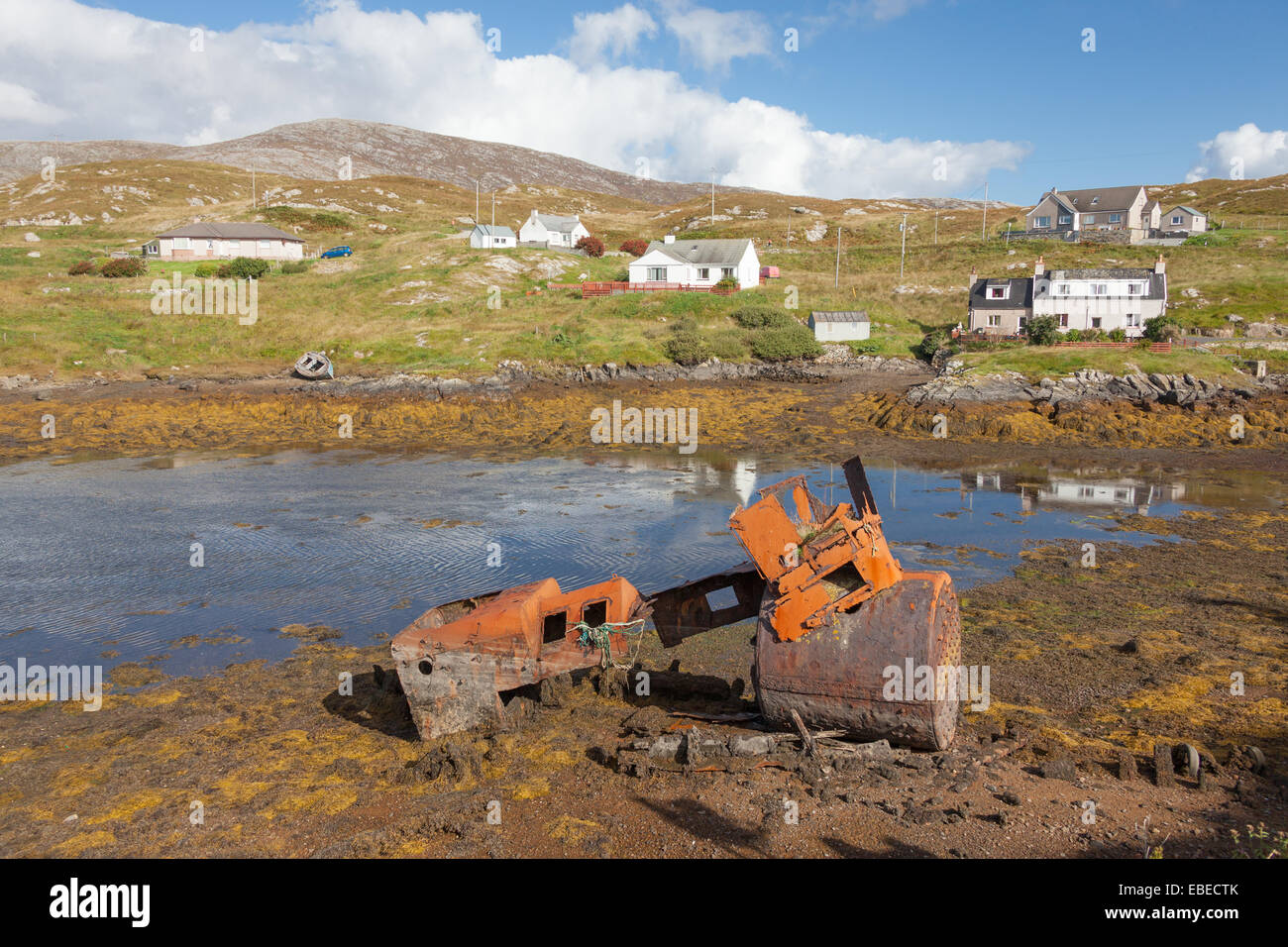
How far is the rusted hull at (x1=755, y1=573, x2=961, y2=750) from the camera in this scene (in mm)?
11000

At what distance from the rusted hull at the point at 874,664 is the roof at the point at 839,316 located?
179ft

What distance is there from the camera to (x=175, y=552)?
24.6 m

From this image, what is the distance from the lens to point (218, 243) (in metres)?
88.2

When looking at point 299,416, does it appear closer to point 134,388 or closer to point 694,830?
point 134,388

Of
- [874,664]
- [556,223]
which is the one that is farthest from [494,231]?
[874,664]

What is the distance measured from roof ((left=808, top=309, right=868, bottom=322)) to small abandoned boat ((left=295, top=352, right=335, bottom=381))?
116 ft

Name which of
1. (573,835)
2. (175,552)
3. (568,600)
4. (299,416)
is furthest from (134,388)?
(573,835)

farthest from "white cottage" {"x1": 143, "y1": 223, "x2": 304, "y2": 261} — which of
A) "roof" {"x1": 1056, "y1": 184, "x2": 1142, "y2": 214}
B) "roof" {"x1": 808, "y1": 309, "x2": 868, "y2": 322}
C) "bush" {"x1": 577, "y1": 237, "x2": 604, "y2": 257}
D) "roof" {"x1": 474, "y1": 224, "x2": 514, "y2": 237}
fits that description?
"roof" {"x1": 1056, "y1": 184, "x2": 1142, "y2": 214}

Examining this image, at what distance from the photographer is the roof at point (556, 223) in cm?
10425

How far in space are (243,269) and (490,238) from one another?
26.5m

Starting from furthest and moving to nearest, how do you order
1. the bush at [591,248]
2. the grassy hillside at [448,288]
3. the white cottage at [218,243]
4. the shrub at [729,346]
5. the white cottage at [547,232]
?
the white cottage at [547,232] → the bush at [591,248] → the white cottage at [218,243] → the shrub at [729,346] → the grassy hillside at [448,288]

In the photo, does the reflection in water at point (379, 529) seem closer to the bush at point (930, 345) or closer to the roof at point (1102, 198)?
the bush at point (930, 345)
